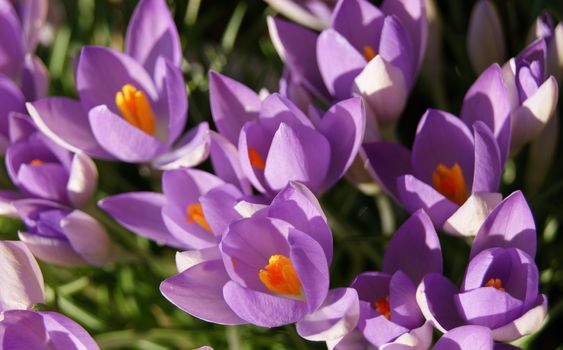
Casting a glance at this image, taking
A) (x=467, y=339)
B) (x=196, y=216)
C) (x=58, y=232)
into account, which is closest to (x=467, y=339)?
(x=467, y=339)

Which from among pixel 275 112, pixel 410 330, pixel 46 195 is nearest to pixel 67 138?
pixel 46 195

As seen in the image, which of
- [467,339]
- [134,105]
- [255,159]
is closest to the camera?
[467,339]

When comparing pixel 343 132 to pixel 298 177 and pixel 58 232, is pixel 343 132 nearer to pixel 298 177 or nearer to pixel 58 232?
pixel 298 177

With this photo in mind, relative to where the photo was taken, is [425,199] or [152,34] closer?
[425,199]

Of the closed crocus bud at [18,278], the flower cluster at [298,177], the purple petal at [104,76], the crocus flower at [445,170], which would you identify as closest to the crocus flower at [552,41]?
the flower cluster at [298,177]

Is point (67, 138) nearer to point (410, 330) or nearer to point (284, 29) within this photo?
point (284, 29)

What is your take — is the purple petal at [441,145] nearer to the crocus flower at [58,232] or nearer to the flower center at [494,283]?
the flower center at [494,283]
